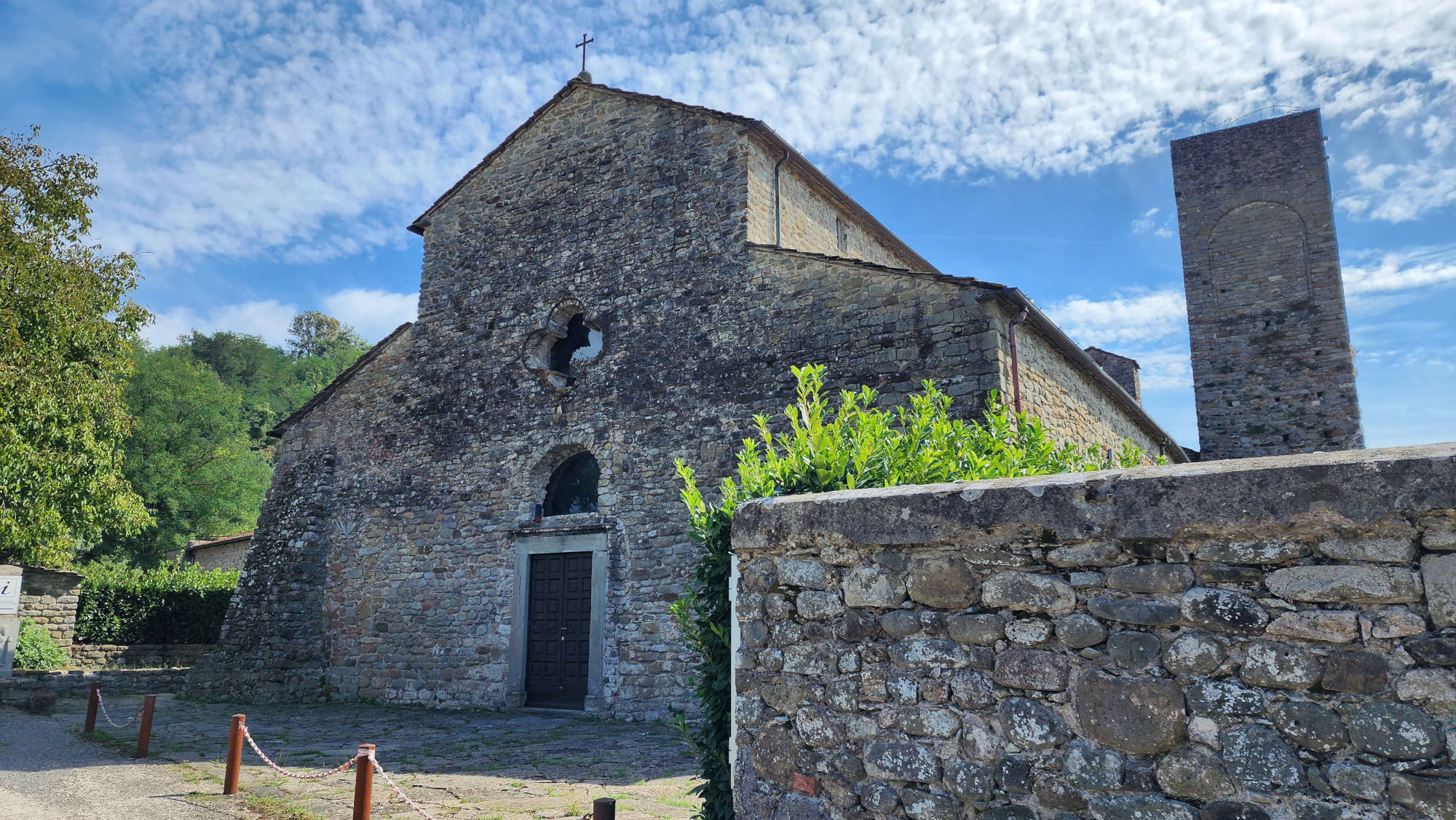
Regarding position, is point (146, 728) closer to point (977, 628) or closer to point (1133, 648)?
point (977, 628)

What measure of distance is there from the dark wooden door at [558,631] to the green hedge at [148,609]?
1001cm

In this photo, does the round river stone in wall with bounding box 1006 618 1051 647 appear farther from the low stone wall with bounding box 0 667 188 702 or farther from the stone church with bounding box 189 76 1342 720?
the low stone wall with bounding box 0 667 188 702

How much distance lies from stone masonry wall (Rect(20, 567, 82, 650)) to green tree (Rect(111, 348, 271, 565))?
9944mm

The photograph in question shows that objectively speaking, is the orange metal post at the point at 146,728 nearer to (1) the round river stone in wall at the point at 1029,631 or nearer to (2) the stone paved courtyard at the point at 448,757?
(2) the stone paved courtyard at the point at 448,757

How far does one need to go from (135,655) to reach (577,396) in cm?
1254

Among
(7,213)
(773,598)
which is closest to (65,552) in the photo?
(7,213)

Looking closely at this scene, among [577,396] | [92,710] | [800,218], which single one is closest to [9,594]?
[92,710]

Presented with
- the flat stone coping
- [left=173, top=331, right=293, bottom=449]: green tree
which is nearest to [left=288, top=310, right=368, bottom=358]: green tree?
[left=173, top=331, right=293, bottom=449]: green tree

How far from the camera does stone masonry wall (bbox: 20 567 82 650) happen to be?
50.9 ft

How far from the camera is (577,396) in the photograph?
11.6 metres

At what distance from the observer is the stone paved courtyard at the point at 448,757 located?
19.4 feet

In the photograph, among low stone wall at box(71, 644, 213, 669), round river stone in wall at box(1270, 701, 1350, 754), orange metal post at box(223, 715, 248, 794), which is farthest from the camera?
low stone wall at box(71, 644, 213, 669)

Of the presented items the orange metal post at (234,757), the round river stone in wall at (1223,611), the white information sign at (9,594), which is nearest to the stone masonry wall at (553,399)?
the white information sign at (9,594)

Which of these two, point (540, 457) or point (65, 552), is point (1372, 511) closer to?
point (540, 457)
